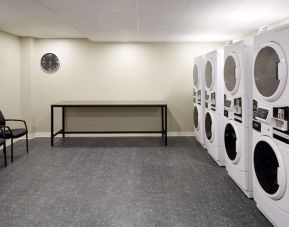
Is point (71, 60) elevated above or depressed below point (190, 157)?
above

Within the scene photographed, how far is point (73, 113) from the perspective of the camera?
6375mm

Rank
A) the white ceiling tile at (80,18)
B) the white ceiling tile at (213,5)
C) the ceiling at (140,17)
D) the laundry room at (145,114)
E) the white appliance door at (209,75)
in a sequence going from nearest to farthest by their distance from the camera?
the laundry room at (145,114)
the white ceiling tile at (213,5)
the ceiling at (140,17)
the white ceiling tile at (80,18)
the white appliance door at (209,75)

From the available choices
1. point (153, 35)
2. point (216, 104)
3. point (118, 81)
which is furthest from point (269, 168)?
point (118, 81)

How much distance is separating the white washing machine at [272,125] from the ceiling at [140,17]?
1.15 metres

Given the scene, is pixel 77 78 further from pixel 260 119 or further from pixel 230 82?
pixel 260 119

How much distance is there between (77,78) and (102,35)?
1.41 meters

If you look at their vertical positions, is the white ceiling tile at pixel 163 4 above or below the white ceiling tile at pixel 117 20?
below

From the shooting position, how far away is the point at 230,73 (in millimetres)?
3330

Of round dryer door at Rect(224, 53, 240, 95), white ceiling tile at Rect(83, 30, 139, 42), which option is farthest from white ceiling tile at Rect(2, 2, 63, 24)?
round dryer door at Rect(224, 53, 240, 95)

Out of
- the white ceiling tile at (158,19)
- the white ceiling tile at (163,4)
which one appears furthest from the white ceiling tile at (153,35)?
the white ceiling tile at (163,4)

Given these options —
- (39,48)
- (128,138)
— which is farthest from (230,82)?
(39,48)

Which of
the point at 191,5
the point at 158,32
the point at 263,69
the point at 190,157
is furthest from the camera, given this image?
the point at 158,32

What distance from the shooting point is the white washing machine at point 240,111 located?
2.90 meters

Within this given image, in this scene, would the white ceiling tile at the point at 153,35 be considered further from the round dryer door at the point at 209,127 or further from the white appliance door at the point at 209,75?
the round dryer door at the point at 209,127
